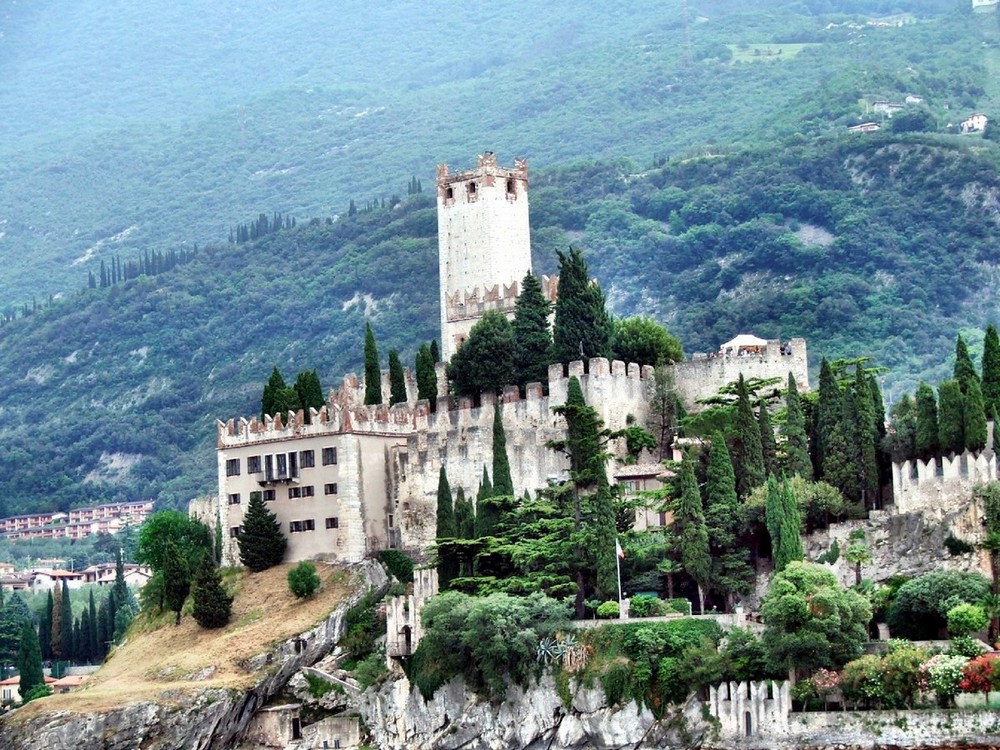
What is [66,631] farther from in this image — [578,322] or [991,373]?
[991,373]

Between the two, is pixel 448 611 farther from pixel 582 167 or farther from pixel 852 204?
pixel 582 167

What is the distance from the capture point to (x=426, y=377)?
94.1 m

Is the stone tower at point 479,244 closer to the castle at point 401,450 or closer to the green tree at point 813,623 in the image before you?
the castle at point 401,450

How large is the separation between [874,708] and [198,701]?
2396 centimetres

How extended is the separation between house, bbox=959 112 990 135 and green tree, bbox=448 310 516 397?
94133 mm

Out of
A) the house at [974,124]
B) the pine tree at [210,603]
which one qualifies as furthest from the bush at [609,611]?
the house at [974,124]

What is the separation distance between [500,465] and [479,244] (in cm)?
1791

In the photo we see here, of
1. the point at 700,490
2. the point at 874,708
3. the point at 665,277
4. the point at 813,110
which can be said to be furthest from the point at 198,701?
the point at 813,110

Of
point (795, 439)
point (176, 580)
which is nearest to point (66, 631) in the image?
point (176, 580)

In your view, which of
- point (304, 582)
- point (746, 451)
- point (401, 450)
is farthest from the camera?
point (401, 450)

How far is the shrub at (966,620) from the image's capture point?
227ft

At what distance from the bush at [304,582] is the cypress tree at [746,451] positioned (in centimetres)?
1651

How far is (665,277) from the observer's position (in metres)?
162

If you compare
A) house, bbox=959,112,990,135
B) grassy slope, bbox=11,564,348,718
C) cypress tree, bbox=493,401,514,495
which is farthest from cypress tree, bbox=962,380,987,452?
house, bbox=959,112,990,135
